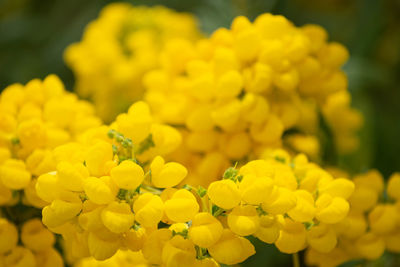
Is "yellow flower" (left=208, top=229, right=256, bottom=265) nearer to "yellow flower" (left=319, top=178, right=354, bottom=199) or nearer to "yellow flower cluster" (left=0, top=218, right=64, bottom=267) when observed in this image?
"yellow flower" (left=319, top=178, right=354, bottom=199)

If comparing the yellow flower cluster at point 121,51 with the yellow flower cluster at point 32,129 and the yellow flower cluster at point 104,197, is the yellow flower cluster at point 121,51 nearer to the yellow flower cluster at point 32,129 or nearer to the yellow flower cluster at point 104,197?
the yellow flower cluster at point 32,129

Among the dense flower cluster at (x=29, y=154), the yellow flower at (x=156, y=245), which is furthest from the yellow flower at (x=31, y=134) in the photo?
the yellow flower at (x=156, y=245)

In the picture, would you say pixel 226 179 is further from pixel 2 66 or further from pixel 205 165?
pixel 2 66

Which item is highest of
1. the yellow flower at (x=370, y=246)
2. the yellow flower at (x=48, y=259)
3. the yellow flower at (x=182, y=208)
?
the yellow flower at (x=370, y=246)

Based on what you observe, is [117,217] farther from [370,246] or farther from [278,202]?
[370,246]

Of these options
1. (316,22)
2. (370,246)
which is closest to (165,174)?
(370,246)

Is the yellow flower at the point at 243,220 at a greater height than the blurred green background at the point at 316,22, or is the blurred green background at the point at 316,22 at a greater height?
the blurred green background at the point at 316,22
